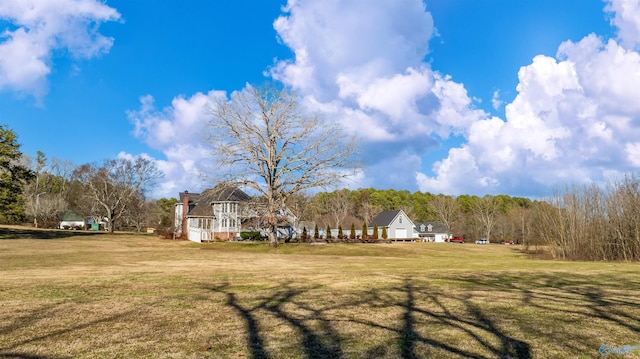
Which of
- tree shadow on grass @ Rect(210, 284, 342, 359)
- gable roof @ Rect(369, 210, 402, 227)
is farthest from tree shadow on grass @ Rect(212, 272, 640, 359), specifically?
gable roof @ Rect(369, 210, 402, 227)

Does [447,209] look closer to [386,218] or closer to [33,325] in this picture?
[386,218]

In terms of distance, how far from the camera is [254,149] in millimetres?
33469

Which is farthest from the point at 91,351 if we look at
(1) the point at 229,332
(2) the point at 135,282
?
(2) the point at 135,282

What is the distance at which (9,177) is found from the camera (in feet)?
141

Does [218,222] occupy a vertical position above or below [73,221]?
above

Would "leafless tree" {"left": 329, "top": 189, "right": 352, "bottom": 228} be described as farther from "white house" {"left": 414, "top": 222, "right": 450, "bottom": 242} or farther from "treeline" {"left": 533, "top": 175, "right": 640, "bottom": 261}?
"treeline" {"left": 533, "top": 175, "right": 640, "bottom": 261}

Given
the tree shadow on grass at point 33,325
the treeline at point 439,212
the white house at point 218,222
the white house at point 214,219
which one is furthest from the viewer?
the treeline at point 439,212

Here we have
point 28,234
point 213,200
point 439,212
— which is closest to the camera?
point 28,234

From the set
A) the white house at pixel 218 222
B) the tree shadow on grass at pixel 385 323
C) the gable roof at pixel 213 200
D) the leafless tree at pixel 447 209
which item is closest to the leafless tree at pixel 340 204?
the leafless tree at pixel 447 209

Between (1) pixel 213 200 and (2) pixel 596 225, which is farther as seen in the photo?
(1) pixel 213 200

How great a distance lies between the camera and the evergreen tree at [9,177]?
41844 millimetres

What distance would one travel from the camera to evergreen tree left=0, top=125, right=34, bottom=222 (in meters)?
41.8

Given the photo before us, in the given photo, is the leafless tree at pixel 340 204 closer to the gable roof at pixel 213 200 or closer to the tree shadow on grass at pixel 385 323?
the gable roof at pixel 213 200

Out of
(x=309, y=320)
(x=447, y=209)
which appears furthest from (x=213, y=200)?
(x=447, y=209)
